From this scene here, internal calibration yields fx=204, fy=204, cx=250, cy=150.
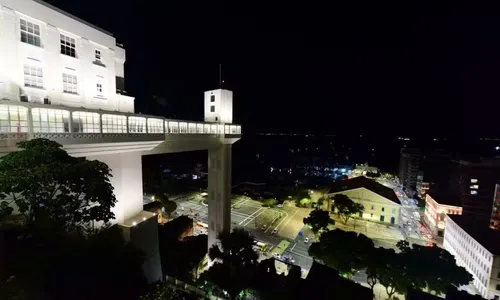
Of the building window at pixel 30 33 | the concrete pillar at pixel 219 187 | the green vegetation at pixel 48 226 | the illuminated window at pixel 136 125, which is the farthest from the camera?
the concrete pillar at pixel 219 187

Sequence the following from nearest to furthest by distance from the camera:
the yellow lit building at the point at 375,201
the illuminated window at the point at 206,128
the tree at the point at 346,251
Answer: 1. the illuminated window at the point at 206,128
2. the tree at the point at 346,251
3. the yellow lit building at the point at 375,201

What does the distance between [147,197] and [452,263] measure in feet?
201

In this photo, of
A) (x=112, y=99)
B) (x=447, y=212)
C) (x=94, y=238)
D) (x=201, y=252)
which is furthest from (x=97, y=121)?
(x=447, y=212)

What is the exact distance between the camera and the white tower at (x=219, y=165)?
22.9 metres

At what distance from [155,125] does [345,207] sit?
141ft

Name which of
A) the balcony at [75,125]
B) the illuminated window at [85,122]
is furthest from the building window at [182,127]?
the illuminated window at [85,122]

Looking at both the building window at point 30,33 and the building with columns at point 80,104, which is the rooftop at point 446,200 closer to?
the building with columns at point 80,104

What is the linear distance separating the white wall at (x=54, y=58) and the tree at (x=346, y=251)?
2469cm

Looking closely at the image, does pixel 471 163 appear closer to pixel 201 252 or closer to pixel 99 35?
pixel 201 252

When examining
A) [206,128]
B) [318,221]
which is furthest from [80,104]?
[318,221]

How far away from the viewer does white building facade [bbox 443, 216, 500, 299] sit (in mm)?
25812

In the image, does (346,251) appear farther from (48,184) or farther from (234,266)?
(48,184)

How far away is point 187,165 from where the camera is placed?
114 m

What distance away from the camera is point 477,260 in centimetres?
2839
